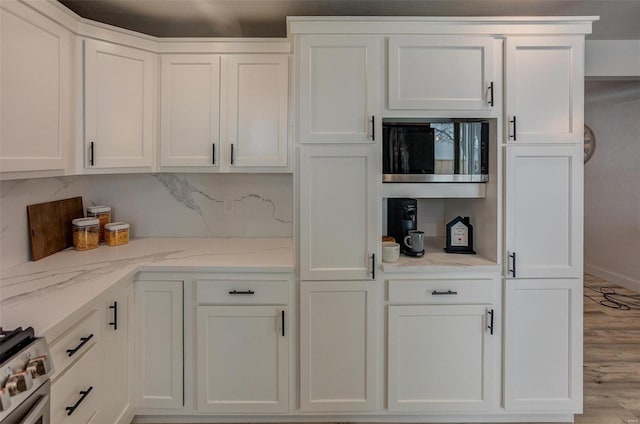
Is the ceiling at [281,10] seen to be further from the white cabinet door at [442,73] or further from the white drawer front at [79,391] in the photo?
the white drawer front at [79,391]

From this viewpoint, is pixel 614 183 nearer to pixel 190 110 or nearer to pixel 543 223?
pixel 543 223

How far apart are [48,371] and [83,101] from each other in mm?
1497

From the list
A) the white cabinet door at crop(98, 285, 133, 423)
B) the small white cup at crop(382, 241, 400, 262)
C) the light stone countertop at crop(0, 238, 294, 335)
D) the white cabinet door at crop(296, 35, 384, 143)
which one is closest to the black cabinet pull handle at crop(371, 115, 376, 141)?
the white cabinet door at crop(296, 35, 384, 143)

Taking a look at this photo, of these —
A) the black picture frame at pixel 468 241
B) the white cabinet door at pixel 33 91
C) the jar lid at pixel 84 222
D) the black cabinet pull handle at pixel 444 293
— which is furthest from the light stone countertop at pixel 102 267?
the black picture frame at pixel 468 241

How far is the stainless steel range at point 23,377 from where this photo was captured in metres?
1.06

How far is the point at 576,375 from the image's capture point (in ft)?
6.99

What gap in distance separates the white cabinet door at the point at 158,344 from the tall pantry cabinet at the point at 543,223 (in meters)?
1.77

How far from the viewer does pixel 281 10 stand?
2.29 m

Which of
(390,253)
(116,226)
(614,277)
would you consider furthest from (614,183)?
(116,226)

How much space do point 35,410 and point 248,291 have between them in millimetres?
1029

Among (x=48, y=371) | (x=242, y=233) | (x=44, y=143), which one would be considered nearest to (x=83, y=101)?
(x=44, y=143)

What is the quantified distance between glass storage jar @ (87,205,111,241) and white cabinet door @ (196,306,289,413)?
107 centimetres

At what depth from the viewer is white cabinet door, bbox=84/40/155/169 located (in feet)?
7.01

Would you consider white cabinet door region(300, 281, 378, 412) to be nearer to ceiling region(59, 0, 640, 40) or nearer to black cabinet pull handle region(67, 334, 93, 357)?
black cabinet pull handle region(67, 334, 93, 357)
